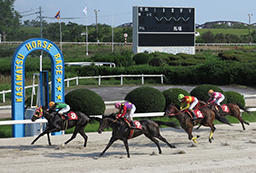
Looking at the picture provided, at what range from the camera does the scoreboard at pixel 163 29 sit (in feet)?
125

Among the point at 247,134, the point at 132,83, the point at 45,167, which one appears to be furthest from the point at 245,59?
the point at 45,167

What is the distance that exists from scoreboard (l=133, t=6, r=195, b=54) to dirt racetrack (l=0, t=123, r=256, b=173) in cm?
2734

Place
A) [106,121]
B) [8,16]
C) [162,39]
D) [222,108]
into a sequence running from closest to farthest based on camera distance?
1. [106,121]
2. [222,108]
3. [162,39]
4. [8,16]

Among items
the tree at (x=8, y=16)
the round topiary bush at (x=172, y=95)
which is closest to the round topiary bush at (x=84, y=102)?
the round topiary bush at (x=172, y=95)

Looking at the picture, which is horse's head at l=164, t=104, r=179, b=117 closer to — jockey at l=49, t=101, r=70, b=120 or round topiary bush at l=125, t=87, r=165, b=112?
jockey at l=49, t=101, r=70, b=120

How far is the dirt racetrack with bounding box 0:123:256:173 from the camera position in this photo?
26.7 feet

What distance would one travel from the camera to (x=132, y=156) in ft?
30.4

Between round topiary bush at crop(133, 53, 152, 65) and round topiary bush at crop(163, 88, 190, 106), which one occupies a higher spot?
round topiary bush at crop(133, 53, 152, 65)

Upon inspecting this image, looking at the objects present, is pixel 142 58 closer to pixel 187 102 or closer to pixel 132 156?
pixel 187 102

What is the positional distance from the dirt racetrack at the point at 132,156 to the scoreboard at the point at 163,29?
2734cm

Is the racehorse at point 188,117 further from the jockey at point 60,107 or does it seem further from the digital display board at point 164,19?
the digital display board at point 164,19

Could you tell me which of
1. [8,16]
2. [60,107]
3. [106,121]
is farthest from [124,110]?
[8,16]

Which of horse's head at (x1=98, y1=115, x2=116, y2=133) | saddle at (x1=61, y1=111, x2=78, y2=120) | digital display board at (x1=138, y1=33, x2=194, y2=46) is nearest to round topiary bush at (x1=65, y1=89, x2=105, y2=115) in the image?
saddle at (x1=61, y1=111, x2=78, y2=120)

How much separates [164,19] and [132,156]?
30.5 meters
